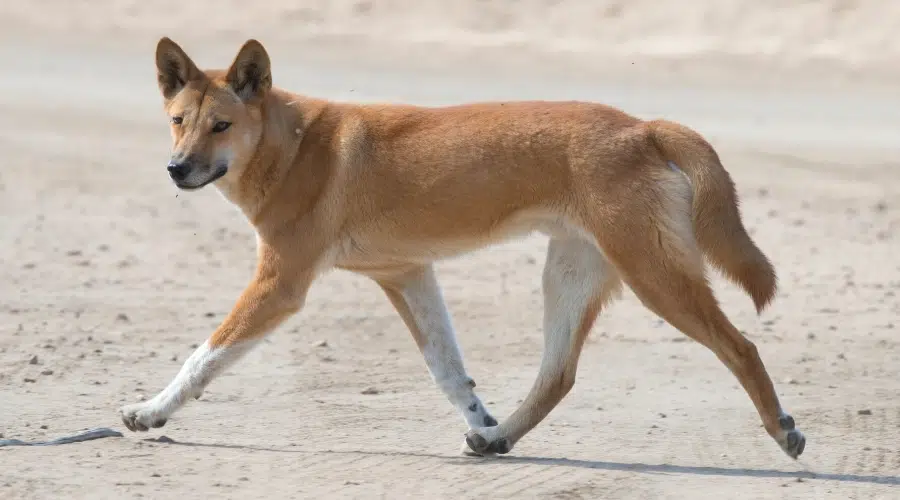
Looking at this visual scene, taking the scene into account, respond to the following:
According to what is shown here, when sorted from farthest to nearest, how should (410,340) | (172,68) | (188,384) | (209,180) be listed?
1. (410,340)
2. (172,68)
3. (209,180)
4. (188,384)

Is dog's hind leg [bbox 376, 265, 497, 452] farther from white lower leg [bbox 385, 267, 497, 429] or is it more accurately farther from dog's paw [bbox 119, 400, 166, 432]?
dog's paw [bbox 119, 400, 166, 432]

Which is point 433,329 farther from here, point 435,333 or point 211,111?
point 211,111

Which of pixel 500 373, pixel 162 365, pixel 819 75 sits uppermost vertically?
pixel 162 365

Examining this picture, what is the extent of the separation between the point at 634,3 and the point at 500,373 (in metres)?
16.7

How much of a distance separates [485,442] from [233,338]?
1.19m

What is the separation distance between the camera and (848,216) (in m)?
13.1

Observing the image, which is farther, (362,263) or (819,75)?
(819,75)

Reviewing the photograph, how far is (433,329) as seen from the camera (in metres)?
7.52

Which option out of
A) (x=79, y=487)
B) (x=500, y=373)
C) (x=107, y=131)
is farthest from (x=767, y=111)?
(x=79, y=487)

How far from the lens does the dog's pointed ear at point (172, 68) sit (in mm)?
7387

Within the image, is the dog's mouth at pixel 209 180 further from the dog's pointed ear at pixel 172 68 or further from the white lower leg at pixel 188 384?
the white lower leg at pixel 188 384

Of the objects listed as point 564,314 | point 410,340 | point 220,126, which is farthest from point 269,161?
point 410,340

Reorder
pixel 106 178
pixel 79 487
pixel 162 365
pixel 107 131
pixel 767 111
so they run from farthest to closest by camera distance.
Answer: pixel 767 111 → pixel 107 131 → pixel 106 178 → pixel 162 365 → pixel 79 487

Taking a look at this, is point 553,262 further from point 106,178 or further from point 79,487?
A: point 106,178
